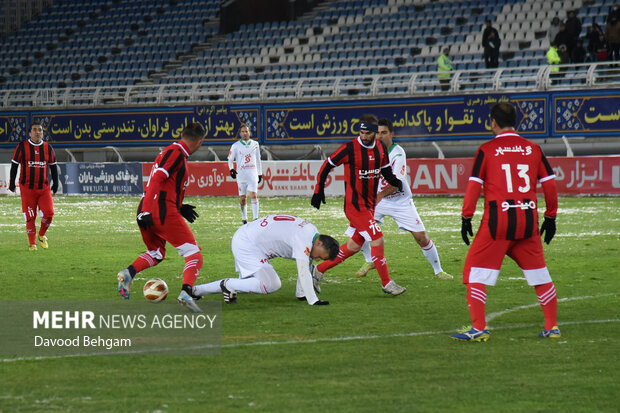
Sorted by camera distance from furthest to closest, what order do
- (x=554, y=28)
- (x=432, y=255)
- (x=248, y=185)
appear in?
(x=554, y=28), (x=248, y=185), (x=432, y=255)

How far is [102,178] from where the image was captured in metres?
32.6

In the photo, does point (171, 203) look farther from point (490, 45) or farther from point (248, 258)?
point (490, 45)

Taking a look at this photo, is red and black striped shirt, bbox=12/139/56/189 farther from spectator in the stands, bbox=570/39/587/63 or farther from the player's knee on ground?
spectator in the stands, bbox=570/39/587/63

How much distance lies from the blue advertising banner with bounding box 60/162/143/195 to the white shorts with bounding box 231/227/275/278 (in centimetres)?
2273

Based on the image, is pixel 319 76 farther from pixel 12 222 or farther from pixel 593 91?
pixel 12 222

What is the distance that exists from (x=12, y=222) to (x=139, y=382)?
16.4 metres

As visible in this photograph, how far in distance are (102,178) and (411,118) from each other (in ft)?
35.6

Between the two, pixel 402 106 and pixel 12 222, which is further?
pixel 402 106

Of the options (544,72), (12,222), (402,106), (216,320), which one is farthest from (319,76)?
(216,320)

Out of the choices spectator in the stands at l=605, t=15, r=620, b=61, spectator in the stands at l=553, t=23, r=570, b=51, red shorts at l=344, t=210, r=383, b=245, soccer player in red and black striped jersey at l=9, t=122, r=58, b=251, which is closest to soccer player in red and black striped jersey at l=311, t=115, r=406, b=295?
red shorts at l=344, t=210, r=383, b=245

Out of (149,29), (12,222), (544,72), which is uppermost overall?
(149,29)

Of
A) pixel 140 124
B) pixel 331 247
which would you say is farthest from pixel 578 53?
pixel 331 247

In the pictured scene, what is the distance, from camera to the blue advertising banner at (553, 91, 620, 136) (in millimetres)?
28875

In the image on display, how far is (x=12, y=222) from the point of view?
2148 centimetres
